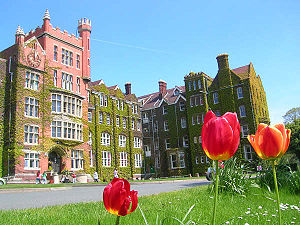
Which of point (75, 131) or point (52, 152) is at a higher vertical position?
point (75, 131)

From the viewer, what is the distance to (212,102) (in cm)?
4325

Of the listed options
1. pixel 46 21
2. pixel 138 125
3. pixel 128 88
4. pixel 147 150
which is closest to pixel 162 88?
pixel 128 88

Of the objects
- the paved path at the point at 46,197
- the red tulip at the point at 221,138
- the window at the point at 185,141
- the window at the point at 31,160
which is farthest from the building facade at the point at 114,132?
the red tulip at the point at 221,138

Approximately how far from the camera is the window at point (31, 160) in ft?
88.1

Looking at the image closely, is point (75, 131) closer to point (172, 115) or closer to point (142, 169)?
point (142, 169)

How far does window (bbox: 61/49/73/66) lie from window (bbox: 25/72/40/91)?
4634 mm

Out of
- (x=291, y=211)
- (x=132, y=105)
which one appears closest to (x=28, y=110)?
(x=132, y=105)

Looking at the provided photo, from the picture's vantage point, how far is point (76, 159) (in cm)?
3231

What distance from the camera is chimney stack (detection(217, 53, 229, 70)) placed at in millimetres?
42609

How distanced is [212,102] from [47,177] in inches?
1052

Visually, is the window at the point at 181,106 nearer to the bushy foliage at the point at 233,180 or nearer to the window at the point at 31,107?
the window at the point at 31,107

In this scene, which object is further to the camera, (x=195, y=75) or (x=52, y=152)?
(x=195, y=75)

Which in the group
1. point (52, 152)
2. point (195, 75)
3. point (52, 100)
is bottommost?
point (52, 152)

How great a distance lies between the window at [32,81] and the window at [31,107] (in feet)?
4.59
